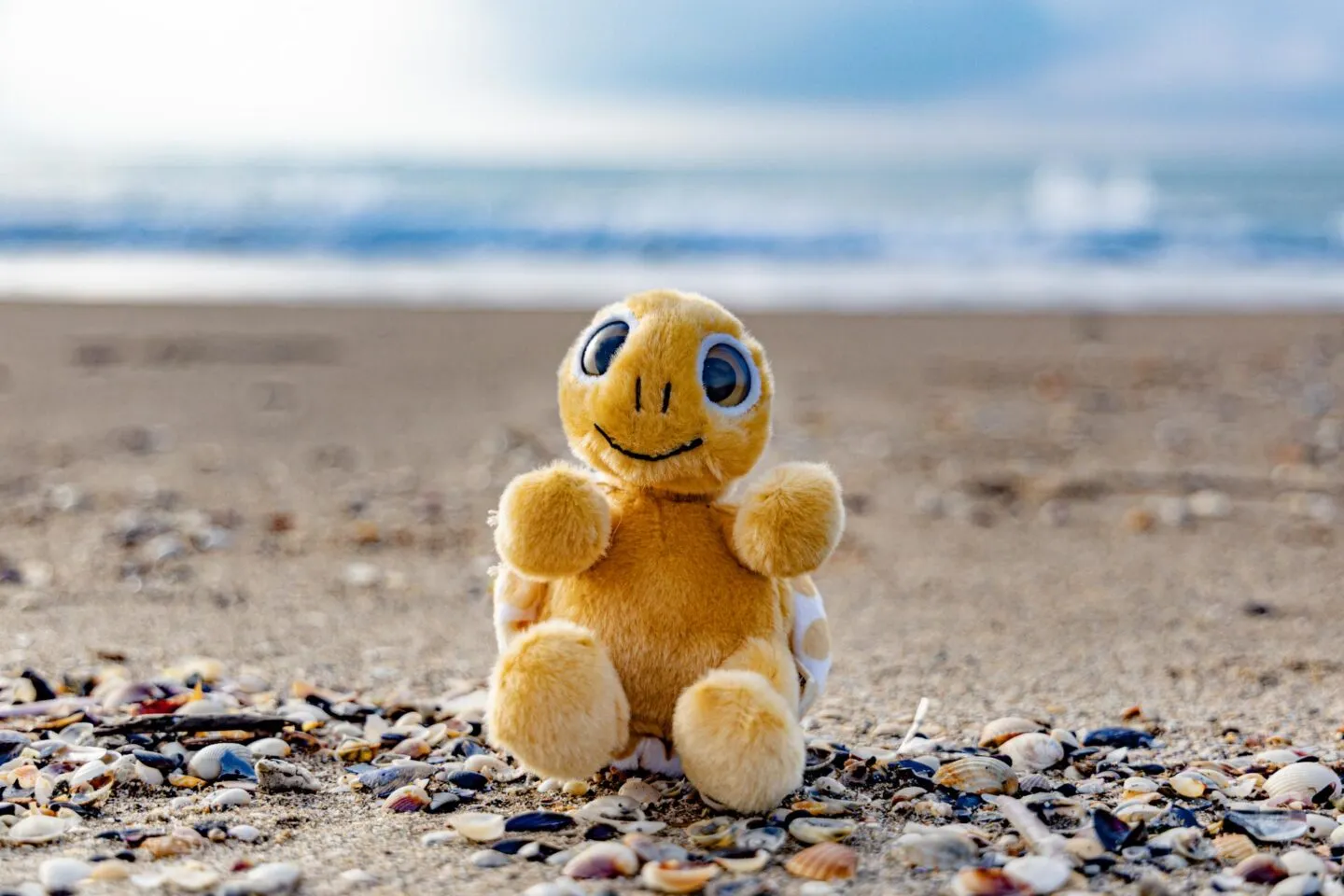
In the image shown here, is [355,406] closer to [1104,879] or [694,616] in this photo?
[694,616]

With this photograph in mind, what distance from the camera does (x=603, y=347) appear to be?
2285 mm

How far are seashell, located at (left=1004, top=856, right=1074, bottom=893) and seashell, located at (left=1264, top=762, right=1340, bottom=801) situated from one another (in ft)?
2.03

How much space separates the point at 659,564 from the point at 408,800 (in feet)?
2.05

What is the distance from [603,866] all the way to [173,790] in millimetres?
947

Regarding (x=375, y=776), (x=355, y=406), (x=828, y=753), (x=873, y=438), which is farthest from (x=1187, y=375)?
(x=375, y=776)

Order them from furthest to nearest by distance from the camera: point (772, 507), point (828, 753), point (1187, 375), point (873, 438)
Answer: point (1187, 375)
point (873, 438)
point (828, 753)
point (772, 507)

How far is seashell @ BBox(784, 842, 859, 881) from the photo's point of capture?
2.02 m

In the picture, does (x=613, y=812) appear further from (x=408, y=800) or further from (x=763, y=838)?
(x=408, y=800)

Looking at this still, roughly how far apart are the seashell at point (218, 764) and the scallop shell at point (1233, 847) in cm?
173

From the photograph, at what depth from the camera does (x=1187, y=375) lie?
28.3 ft

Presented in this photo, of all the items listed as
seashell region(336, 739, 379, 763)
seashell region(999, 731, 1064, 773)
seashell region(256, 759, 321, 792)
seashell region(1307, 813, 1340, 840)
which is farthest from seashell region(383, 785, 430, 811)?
seashell region(1307, 813, 1340, 840)

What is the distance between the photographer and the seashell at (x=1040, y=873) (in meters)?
1.99

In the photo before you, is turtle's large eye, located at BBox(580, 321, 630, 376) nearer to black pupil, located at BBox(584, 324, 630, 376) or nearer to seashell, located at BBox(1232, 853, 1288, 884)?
black pupil, located at BBox(584, 324, 630, 376)

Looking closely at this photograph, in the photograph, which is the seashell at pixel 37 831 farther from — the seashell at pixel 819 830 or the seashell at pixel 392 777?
the seashell at pixel 819 830
